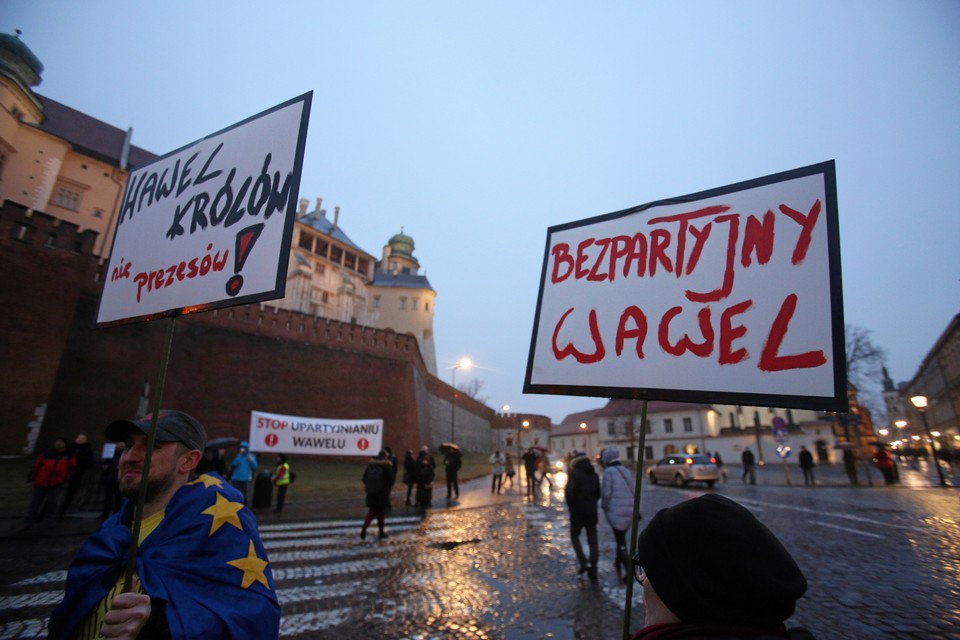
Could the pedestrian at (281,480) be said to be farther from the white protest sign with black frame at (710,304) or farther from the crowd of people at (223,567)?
the white protest sign with black frame at (710,304)

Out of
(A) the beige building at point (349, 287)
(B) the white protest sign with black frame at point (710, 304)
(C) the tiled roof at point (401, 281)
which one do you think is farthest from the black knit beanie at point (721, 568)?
(C) the tiled roof at point (401, 281)

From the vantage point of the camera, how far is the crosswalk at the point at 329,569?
449 cm

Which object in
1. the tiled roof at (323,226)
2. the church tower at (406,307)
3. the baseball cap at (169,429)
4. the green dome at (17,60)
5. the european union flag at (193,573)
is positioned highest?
the tiled roof at (323,226)

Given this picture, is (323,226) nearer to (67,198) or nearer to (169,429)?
(67,198)

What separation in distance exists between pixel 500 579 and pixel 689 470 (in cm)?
1778

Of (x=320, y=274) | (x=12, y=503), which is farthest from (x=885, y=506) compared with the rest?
(x=320, y=274)

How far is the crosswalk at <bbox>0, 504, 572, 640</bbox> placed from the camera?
4.49 metres

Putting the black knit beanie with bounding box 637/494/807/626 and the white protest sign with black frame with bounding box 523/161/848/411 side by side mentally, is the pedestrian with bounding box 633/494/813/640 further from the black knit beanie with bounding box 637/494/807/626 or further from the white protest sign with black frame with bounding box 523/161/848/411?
the white protest sign with black frame with bounding box 523/161/848/411

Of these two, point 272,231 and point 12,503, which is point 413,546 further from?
point 12,503

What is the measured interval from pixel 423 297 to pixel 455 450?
139 ft

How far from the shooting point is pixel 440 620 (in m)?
4.61

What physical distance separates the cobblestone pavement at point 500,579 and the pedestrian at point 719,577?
6 cm

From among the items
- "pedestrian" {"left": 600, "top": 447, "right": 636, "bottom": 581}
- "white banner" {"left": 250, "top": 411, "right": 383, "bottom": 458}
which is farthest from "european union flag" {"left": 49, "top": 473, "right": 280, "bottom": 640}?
"white banner" {"left": 250, "top": 411, "right": 383, "bottom": 458}

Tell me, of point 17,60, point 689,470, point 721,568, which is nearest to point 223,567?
point 721,568
